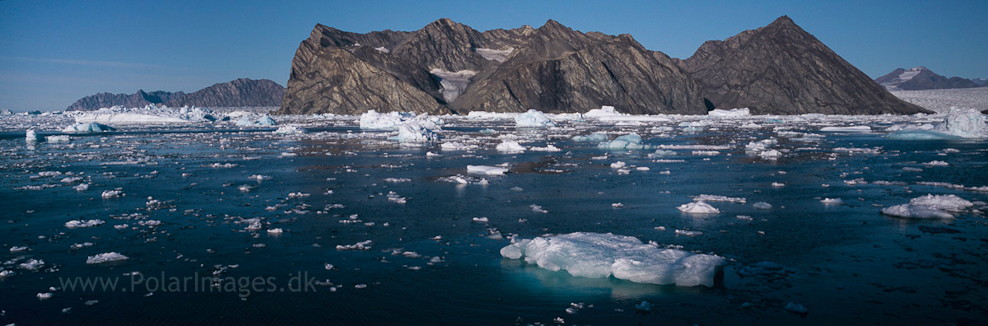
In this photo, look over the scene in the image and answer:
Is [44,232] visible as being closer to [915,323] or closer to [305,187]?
[305,187]

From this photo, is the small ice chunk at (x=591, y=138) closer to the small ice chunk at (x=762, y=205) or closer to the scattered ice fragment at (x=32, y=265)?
the small ice chunk at (x=762, y=205)

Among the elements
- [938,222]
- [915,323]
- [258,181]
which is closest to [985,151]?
[938,222]

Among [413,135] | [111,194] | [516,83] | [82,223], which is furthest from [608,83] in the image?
[82,223]

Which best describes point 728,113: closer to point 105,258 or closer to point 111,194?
point 111,194

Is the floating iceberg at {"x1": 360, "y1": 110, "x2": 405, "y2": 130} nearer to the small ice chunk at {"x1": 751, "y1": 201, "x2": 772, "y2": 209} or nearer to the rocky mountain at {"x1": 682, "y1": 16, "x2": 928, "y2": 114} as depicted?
the small ice chunk at {"x1": 751, "y1": 201, "x2": 772, "y2": 209}

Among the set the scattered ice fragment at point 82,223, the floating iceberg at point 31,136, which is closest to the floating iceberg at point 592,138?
the scattered ice fragment at point 82,223

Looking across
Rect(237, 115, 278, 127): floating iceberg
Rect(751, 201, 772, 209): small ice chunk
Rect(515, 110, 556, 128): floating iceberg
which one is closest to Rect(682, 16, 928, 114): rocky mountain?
Rect(515, 110, 556, 128): floating iceberg
